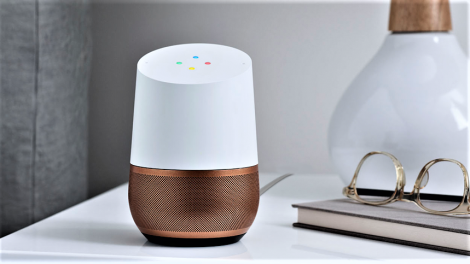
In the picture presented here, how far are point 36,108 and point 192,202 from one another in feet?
1.49

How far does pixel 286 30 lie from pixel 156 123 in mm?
636

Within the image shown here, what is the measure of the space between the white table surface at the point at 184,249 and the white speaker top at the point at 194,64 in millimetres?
137

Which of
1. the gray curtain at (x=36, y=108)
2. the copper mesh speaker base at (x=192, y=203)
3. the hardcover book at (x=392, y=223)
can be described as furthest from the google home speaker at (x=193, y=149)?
the gray curtain at (x=36, y=108)

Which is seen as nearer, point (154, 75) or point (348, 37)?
point (154, 75)


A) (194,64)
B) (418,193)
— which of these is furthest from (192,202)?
(418,193)

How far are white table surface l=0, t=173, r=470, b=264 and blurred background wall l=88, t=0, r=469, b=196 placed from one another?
0.42 m

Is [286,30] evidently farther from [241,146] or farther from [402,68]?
[241,146]

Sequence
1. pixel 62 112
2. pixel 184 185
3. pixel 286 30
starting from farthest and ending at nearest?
pixel 286 30, pixel 62 112, pixel 184 185

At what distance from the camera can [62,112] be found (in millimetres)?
820

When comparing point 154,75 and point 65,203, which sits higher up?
point 154,75

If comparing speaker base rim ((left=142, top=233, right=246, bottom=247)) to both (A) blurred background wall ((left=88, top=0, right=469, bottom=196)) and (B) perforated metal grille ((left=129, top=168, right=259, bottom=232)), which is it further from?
(A) blurred background wall ((left=88, top=0, right=469, bottom=196))

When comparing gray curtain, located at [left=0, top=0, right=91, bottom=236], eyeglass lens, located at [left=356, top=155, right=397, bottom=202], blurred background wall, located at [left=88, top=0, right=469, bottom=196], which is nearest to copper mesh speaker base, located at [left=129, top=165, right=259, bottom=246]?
eyeglass lens, located at [left=356, top=155, right=397, bottom=202]

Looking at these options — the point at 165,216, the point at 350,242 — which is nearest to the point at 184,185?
the point at 165,216

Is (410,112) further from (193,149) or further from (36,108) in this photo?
(36,108)
